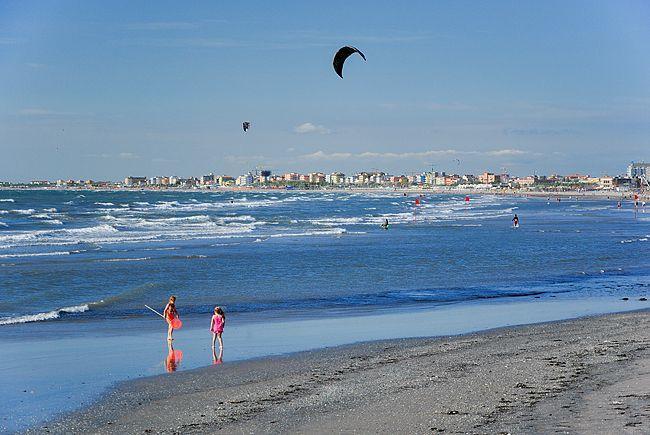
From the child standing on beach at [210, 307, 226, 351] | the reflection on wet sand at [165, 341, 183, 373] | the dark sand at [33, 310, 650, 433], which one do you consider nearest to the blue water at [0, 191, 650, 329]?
the reflection on wet sand at [165, 341, 183, 373]

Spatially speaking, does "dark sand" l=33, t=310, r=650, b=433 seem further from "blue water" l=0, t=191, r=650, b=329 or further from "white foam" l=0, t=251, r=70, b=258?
"white foam" l=0, t=251, r=70, b=258

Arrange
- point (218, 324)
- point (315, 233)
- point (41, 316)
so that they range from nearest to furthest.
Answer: point (218, 324), point (41, 316), point (315, 233)

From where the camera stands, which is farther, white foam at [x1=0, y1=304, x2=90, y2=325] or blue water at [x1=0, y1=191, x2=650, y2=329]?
blue water at [x1=0, y1=191, x2=650, y2=329]

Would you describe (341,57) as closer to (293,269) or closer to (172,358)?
(172,358)

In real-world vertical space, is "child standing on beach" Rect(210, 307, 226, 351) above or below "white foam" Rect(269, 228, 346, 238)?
above

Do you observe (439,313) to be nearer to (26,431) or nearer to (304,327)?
(304,327)

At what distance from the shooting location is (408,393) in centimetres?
1040

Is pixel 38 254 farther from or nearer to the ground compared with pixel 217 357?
farther from the ground

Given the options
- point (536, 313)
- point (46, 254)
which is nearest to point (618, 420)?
point (536, 313)

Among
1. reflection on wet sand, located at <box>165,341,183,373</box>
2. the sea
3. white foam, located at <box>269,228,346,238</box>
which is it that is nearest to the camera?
reflection on wet sand, located at <box>165,341,183,373</box>

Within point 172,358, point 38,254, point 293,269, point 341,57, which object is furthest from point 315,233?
point 172,358

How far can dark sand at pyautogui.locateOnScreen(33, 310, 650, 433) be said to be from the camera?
8.99 meters

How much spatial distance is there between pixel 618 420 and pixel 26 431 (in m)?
5.95

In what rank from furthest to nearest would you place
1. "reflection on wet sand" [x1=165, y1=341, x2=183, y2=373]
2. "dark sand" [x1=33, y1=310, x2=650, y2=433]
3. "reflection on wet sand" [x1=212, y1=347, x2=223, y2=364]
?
1. "reflection on wet sand" [x1=212, y1=347, x2=223, y2=364]
2. "reflection on wet sand" [x1=165, y1=341, x2=183, y2=373]
3. "dark sand" [x1=33, y1=310, x2=650, y2=433]
